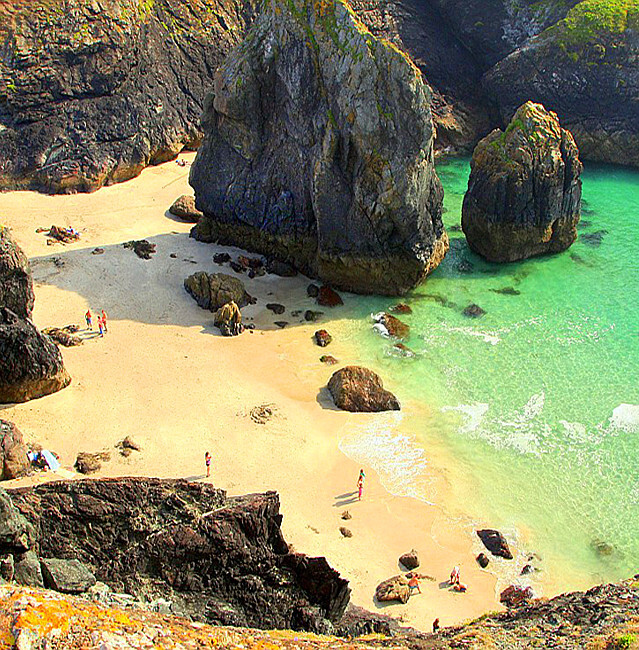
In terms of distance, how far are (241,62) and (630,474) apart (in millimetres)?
27852

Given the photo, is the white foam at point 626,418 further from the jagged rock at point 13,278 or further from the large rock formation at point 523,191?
the jagged rock at point 13,278

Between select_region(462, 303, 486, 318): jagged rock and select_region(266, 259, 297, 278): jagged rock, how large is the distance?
932cm

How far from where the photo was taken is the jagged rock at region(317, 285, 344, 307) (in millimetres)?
38031

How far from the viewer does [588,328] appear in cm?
3681

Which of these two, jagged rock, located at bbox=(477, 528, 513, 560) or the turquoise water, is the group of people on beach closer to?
the turquoise water

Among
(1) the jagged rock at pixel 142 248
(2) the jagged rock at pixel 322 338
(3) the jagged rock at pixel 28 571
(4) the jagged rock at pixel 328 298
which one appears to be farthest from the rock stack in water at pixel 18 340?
(3) the jagged rock at pixel 28 571

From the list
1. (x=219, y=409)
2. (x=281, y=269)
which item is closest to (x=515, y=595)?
(x=219, y=409)

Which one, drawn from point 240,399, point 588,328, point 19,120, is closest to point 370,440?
point 240,399

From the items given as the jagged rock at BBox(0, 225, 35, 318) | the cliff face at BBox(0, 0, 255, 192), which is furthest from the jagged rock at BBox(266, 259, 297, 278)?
the cliff face at BBox(0, 0, 255, 192)

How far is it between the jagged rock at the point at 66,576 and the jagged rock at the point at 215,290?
79.0 ft

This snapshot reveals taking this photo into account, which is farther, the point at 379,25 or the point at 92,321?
the point at 379,25

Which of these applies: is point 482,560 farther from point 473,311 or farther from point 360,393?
point 473,311

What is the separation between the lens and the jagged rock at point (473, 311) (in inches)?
1478

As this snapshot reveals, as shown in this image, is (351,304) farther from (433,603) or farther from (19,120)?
(19,120)
